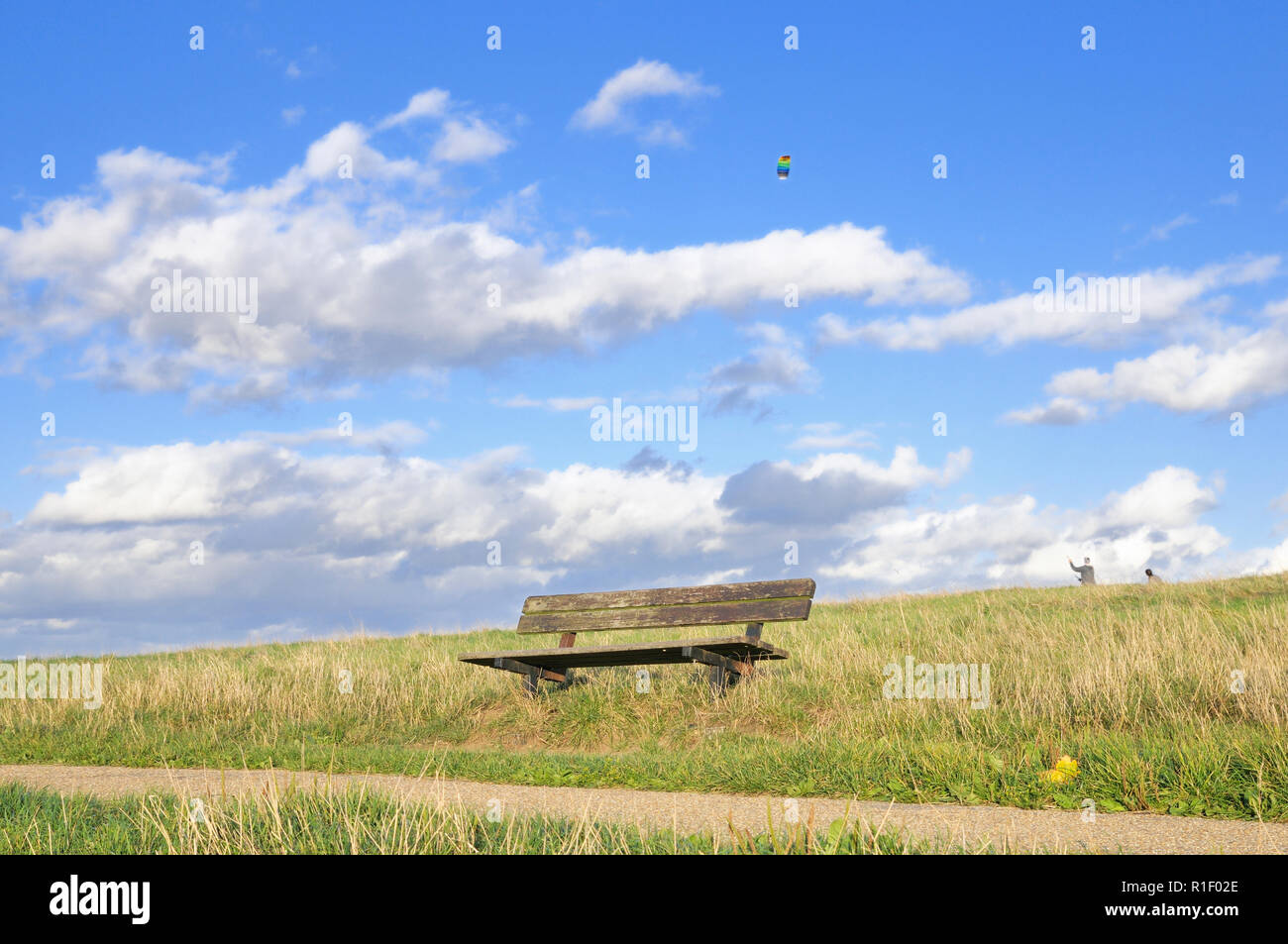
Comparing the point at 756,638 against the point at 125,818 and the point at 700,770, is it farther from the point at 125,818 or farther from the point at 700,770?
the point at 125,818

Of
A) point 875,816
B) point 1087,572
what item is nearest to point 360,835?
point 875,816

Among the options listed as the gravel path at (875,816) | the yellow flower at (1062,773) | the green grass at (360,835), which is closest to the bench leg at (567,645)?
the gravel path at (875,816)

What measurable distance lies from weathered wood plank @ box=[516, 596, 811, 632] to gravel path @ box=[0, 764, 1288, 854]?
3324 millimetres

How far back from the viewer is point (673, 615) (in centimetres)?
1045

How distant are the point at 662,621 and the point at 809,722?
2124 mm

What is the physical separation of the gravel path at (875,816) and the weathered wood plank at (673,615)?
3.32 meters

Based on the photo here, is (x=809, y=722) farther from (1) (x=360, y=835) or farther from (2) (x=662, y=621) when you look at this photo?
(1) (x=360, y=835)

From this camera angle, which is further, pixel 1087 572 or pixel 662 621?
pixel 1087 572

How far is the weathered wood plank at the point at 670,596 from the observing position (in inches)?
396

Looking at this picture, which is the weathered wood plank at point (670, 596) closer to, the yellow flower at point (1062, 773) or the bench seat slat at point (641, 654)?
the bench seat slat at point (641, 654)

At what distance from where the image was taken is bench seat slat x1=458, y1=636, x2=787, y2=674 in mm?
9406

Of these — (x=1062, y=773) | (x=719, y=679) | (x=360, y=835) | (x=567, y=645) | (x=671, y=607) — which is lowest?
(x=1062, y=773)

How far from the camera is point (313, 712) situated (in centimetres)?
1094
